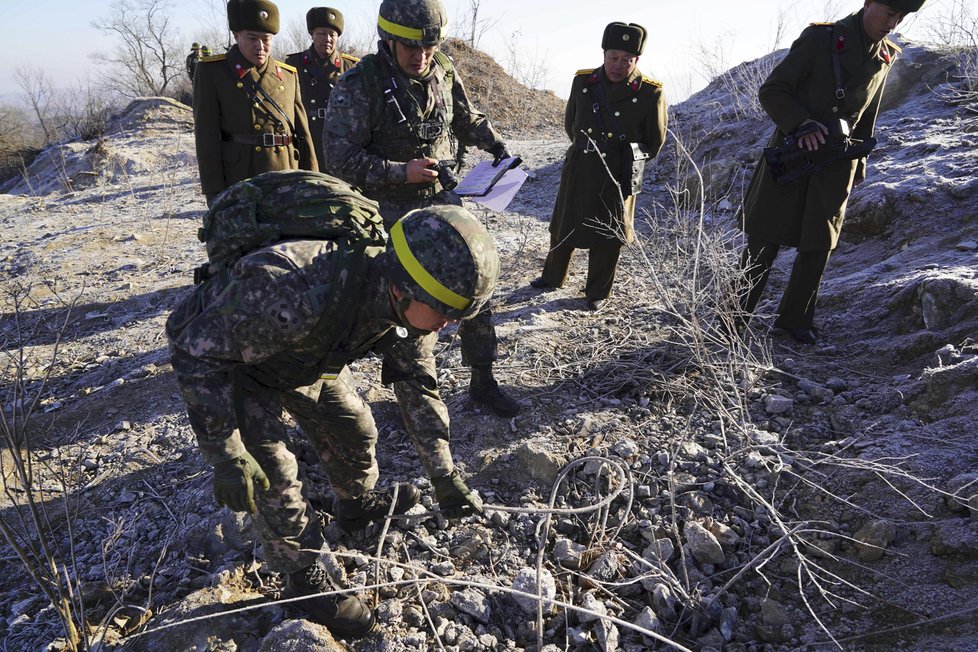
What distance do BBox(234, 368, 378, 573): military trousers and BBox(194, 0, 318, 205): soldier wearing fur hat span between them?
181 cm

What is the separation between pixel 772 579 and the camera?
83.9 inches

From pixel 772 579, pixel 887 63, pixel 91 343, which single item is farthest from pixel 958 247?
pixel 91 343

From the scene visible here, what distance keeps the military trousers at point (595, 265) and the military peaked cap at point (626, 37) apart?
1150 mm

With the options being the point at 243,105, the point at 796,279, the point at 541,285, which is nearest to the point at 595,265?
the point at 541,285

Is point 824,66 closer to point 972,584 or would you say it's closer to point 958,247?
point 958,247

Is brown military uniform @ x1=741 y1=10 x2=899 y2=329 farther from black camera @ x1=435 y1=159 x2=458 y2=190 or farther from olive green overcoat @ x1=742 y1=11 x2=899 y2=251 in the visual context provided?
black camera @ x1=435 y1=159 x2=458 y2=190

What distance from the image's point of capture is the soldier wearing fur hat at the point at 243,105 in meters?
3.22

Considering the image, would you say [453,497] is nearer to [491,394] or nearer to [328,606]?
[328,606]

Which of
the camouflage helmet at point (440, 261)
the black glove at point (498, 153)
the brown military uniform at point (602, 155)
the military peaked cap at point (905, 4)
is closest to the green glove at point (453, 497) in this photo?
the camouflage helmet at point (440, 261)

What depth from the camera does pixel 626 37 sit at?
138 inches

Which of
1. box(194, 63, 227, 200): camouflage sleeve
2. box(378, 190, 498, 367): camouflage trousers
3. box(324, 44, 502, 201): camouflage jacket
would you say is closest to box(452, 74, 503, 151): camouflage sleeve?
box(324, 44, 502, 201): camouflage jacket

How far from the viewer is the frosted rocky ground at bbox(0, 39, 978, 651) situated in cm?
196

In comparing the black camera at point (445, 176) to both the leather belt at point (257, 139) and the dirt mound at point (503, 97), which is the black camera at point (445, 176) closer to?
the leather belt at point (257, 139)

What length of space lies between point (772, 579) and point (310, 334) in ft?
5.81
